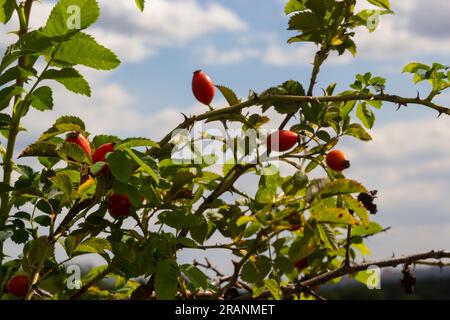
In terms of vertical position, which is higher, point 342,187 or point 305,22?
point 305,22

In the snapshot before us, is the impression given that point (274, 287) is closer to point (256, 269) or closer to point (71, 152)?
point (256, 269)

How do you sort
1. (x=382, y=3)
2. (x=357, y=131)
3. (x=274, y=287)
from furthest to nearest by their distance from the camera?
1. (x=382, y=3)
2. (x=357, y=131)
3. (x=274, y=287)

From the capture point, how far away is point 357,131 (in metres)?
2.54

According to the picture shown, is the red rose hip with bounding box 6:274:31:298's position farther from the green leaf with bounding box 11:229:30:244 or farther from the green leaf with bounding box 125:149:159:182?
the green leaf with bounding box 125:149:159:182

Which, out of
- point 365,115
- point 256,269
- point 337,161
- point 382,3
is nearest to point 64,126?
point 256,269

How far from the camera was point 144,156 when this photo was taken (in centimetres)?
198

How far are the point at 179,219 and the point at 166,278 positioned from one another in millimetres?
194

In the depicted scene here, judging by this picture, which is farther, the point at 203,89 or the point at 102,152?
the point at 203,89

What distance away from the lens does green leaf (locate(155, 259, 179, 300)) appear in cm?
218

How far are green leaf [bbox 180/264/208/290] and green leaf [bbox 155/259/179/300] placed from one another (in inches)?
1.7

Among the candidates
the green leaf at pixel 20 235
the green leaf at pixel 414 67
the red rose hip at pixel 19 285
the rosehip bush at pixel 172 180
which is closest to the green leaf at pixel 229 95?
the rosehip bush at pixel 172 180

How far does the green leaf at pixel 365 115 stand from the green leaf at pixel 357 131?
0.12m

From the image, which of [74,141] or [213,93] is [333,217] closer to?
[213,93]

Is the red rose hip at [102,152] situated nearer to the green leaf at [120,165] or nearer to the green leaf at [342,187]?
the green leaf at [120,165]
